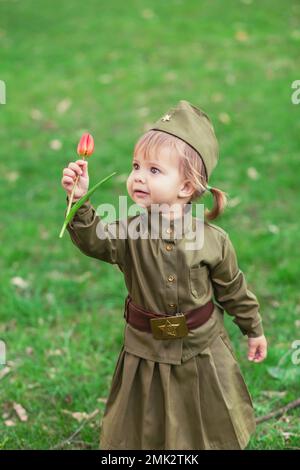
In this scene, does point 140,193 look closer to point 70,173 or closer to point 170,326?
point 70,173

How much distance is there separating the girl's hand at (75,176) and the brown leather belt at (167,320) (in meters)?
0.47

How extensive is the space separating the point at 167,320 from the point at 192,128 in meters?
0.61

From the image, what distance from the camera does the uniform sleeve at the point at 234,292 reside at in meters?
2.21

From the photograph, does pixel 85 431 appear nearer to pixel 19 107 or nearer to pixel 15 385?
pixel 15 385

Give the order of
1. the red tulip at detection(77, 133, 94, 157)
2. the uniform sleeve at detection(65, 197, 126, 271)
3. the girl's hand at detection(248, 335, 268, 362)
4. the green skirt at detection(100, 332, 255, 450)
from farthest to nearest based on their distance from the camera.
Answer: the girl's hand at detection(248, 335, 268, 362) < the green skirt at detection(100, 332, 255, 450) < the uniform sleeve at detection(65, 197, 126, 271) < the red tulip at detection(77, 133, 94, 157)

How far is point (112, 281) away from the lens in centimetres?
388

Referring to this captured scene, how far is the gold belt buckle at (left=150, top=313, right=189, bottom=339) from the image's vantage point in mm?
2170

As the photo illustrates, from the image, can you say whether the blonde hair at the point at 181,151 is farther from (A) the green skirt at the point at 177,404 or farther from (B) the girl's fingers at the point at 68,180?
(A) the green skirt at the point at 177,404

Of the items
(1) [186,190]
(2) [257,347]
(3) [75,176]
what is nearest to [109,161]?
(2) [257,347]

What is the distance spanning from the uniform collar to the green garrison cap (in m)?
0.18

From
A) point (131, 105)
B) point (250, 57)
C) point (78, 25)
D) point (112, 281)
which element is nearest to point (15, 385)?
point (112, 281)

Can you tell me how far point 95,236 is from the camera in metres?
2.08

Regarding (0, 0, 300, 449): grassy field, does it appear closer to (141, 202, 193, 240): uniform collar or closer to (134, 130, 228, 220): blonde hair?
(141, 202, 193, 240): uniform collar

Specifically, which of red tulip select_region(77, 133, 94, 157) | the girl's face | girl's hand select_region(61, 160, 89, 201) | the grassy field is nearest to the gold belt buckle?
the girl's face
